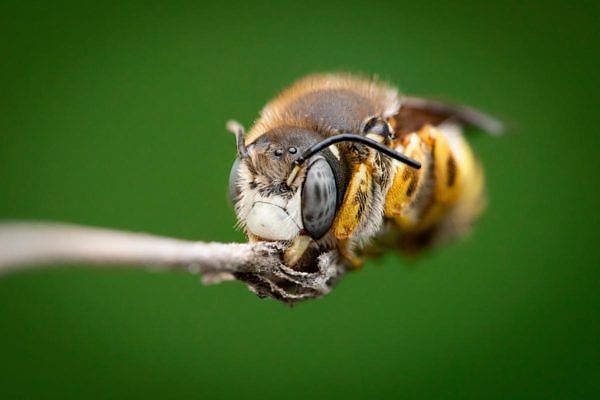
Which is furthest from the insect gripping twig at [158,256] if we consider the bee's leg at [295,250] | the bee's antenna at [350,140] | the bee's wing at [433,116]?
the bee's wing at [433,116]

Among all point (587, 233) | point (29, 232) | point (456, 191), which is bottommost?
point (29, 232)

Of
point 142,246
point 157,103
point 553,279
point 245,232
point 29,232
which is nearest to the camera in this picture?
point 29,232

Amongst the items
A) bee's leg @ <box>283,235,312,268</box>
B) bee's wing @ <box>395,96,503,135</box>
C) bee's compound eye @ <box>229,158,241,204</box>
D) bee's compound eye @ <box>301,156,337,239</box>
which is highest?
bee's wing @ <box>395,96,503,135</box>

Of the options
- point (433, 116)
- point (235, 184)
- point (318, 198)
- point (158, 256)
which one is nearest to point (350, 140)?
point (318, 198)

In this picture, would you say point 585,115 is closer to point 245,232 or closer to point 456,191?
point 456,191

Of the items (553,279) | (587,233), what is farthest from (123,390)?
(587,233)

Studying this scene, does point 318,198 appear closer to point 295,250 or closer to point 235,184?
point 295,250

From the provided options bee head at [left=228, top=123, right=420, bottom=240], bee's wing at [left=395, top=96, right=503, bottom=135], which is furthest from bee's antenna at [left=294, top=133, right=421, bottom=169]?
bee's wing at [left=395, top=96, right=503, bottom=135]

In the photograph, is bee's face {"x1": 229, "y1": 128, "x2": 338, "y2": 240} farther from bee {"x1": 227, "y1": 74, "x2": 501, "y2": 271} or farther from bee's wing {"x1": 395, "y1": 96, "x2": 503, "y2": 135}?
bee's wing {"x1": 395, "y1": 96, "x2": 503, "y2": 135}
